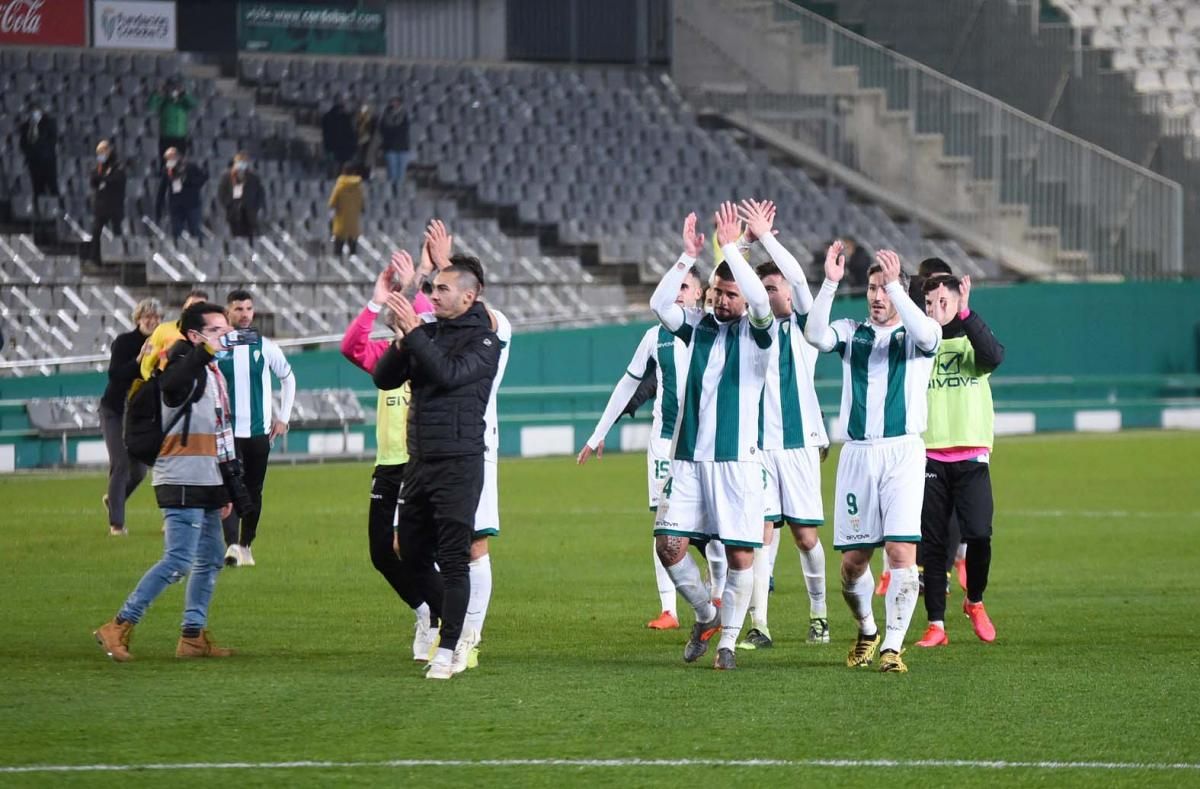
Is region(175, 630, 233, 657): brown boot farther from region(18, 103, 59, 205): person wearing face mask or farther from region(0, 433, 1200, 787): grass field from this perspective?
region(18, 103, 59, 205): person wearing face mask

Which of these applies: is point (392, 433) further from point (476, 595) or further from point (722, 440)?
point (722, 440)

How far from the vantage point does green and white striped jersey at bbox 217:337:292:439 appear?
15.1m

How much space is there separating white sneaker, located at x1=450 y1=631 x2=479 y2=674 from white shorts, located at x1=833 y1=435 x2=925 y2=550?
1919mm

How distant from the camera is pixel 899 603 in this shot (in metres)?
10.1

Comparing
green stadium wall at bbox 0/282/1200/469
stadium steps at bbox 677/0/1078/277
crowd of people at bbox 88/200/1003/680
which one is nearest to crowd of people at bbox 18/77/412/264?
green stadium wall at bbox 0/282/1200/469

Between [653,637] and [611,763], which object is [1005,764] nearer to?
[611,763]

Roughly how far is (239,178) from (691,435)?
2079cm

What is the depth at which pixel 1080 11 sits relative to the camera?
139 ft

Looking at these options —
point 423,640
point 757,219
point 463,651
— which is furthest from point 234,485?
point 757,219

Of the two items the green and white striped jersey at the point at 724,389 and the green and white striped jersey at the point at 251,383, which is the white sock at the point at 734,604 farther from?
the green and white striped jersey at the point at 251,383

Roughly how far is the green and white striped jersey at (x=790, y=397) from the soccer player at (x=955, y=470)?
674mm

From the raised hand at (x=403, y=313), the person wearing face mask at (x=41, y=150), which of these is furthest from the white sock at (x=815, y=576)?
the person wearing face mask at (x=41, y=150)

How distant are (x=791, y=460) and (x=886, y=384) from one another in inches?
45.7

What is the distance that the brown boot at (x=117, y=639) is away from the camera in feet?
34.3
